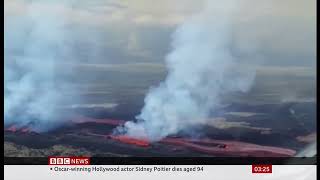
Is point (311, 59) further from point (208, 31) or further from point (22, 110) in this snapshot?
point (22, 110)

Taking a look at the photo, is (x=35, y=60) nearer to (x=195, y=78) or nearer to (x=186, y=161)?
(x=195, y=78)

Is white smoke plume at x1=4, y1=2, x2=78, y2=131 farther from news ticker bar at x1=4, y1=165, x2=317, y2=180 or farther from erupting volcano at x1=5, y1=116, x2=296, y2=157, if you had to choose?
news ticker bar at x1=4, y1=165, x2=317, y2=180

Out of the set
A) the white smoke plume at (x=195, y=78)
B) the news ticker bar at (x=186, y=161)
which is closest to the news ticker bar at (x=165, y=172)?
the news ticker bar at (x=186, y=161)

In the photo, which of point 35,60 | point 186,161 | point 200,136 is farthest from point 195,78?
point 35,60

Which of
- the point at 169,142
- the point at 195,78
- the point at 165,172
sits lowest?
the point at 165,172

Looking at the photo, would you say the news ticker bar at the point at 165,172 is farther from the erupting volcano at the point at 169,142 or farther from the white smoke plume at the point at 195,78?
the white smoke plume at the point at 195,78

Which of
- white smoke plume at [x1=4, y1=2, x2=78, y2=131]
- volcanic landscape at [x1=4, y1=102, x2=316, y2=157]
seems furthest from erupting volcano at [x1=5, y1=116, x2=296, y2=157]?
white smoke plume at [x1=4, y1=2, x2=78, y2=131]
